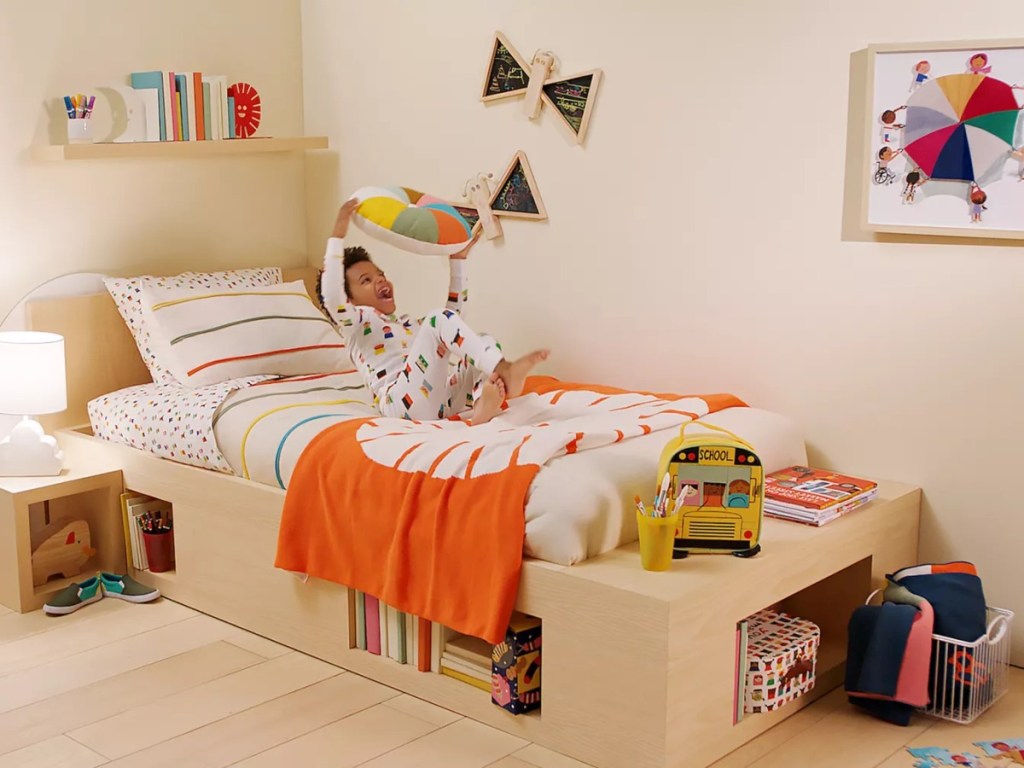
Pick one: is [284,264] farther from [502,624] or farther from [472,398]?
[502,624]

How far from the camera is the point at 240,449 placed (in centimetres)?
307

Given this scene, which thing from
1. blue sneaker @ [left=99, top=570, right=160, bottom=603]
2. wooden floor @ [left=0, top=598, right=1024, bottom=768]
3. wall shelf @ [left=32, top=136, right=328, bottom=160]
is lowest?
wooden floor @ [left=0, top=598, right=1024, bottom=768]

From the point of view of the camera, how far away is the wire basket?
2.58 metres

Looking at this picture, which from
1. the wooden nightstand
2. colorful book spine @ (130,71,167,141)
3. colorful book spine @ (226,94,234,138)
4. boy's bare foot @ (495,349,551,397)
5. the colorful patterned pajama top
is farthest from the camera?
colorful book spine @ (226,94,234,138)

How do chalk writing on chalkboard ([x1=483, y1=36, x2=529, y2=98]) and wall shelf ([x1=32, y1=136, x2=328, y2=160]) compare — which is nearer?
wall shelf ([x1=32, y1=136, x2=328, y2=160])

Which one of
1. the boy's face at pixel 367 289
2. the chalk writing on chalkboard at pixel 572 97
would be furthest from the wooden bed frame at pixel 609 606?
the chalk writing on chalkboard at pixel 572 97

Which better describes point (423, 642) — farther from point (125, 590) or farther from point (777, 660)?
point (125, 590)

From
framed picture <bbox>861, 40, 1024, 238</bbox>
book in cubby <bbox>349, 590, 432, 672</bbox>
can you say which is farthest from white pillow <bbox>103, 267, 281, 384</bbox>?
framed picture <bbox>861, 40, 1024, 238</bbox>

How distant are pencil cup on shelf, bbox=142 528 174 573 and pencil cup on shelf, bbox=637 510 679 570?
1.60 meters

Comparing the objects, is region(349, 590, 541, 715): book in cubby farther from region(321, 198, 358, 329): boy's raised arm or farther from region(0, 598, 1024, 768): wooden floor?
region(321, 198, 358, 329): boy's raised arm

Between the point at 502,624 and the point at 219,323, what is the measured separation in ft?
5.36

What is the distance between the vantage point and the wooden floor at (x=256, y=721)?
2432mm

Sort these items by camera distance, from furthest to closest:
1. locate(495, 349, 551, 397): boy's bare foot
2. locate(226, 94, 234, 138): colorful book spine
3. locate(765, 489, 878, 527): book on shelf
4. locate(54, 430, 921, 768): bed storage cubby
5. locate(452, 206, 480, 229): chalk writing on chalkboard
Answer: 1. locate(226, 94, 234, 138): colorful book spine
2. locate(452, 206, 480, 229): chalk writing on chalkboard
3. locate(495, 349, 551, 397): boy's bare foot
4. locate(765, 489, 878, 527): book on shelf
5. locate(54, 430, 921, 768): bed storage cubby

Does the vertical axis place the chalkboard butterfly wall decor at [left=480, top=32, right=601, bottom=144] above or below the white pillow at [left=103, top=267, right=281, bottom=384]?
above
